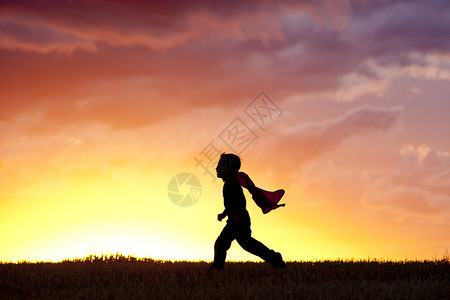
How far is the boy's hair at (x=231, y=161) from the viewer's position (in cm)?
1088

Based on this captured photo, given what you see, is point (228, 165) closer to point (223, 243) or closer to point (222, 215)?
point (222, 215)

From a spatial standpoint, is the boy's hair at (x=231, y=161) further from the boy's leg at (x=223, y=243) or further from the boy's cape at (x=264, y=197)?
the boy's leg at (x=223, y=243)

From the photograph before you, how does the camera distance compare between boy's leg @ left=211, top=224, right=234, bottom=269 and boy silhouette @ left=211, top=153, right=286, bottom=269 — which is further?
boy's leg @ left=211, top=224, right=234, bottom=269

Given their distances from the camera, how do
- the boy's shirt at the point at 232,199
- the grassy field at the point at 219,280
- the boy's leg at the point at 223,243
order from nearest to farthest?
1. the grassy field at the point at 219,280
2. the boy's shirt at the point at 232,199
3. the boy's leg at the point at 223,243

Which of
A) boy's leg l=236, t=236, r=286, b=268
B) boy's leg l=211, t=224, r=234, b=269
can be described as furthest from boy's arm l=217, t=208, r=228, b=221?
boy's leg l=236, t=236, r=286, b=268

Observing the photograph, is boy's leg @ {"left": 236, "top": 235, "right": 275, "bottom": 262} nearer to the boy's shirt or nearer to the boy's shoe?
the boy's shoe

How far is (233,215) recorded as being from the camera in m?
10.8

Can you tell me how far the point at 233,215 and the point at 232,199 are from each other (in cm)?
32

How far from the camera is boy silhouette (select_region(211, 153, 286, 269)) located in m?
10.8

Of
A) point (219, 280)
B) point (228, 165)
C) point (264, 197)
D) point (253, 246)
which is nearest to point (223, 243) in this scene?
point (253, 246)

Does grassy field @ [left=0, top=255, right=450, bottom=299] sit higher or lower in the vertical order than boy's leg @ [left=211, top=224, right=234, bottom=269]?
lower

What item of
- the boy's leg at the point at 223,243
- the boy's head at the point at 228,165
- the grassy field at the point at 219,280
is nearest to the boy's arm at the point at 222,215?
the boy's leg at the point at 223,243

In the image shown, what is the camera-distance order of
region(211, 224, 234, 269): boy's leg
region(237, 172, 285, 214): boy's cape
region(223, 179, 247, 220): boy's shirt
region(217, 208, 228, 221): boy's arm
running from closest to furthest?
region(217, 208, 228, 221): boy's arm → region(223, 179, 247, 220): boy's shirt → region(211, 224, 234, 269): boy's leg → region(237, 172, 285, 214): boy's cape

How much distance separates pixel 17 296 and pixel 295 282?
5.28 metres
